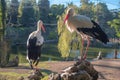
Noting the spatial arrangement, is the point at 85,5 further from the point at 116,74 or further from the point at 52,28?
the point at 116,74

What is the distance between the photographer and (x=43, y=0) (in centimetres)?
8700

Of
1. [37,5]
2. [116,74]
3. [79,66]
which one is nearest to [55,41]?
[37,5]

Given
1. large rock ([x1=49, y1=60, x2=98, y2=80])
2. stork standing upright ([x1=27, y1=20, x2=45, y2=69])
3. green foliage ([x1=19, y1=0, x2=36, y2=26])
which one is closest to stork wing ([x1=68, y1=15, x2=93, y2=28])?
large rock ([x1=49, y1=60, x2=98, y2=80])

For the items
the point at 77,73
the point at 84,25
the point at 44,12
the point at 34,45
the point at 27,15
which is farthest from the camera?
the point at 44,12

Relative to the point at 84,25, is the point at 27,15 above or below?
below

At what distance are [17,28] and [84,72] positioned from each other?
60.0 metres

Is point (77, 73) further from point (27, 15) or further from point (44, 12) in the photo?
point (44, 12)

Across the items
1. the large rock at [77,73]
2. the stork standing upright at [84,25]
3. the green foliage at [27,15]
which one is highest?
the stork standing upright at [84,25]

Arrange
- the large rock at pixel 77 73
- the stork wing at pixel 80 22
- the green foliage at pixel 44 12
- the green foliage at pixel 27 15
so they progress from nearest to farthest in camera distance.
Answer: the large rock at pixel 77 73
the stork wing at pixel 80 22
the green foliage at pixel 27 15
the green foliage at pixel 44 12

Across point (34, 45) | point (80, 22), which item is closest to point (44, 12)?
point (34, 45)

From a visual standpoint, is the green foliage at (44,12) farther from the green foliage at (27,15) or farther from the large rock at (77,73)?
the large rock at (77,73)

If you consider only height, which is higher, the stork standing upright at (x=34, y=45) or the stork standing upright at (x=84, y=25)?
the stork standing upright at (x=84, y=25)

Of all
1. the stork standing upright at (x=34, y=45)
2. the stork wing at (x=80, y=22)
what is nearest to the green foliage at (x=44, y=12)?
the stork standing upright at (x=34, y=45)

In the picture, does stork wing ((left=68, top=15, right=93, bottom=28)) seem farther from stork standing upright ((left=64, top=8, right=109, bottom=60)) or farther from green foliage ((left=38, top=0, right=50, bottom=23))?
green foliage ((left=38, top=0, right=50, bottom=23))
